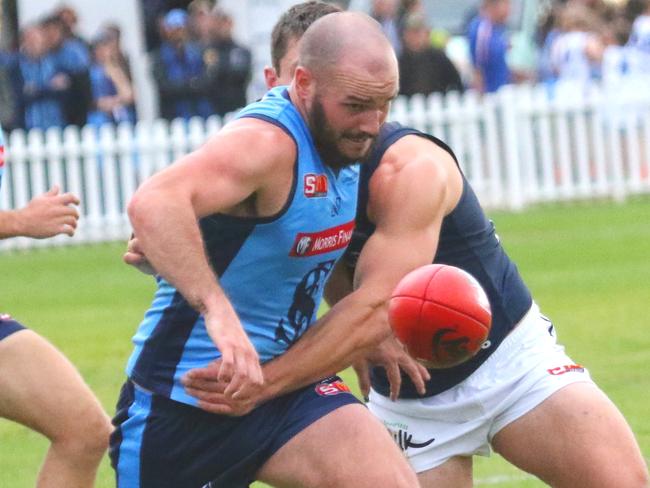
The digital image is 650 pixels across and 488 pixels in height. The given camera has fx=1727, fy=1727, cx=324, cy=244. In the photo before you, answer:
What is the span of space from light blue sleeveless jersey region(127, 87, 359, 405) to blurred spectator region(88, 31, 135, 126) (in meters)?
16.6

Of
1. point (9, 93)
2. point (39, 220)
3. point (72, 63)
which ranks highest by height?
point (39, 220)

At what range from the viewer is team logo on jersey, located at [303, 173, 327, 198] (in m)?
5.21

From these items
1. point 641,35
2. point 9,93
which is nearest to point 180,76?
point 9,93

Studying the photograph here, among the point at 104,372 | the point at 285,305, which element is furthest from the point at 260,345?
the point at 104,372

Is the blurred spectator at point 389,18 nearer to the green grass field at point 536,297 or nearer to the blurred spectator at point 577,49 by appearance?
the blurred spectator at point 577,49

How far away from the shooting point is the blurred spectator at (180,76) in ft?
71.6

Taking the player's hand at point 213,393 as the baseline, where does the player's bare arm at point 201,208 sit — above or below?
above

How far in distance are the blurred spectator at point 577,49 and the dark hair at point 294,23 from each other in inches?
625

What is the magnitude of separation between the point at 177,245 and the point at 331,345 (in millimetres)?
665

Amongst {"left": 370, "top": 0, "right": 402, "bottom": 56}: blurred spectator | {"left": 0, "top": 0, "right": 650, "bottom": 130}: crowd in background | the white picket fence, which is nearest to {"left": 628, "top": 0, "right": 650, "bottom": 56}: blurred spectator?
{"left": 0, "top": 0, "right": 650, "bottom": 130}: crowd in background

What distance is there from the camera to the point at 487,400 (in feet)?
19.8

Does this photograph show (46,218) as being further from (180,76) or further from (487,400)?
(180,76)

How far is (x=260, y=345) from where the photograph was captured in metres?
5.41

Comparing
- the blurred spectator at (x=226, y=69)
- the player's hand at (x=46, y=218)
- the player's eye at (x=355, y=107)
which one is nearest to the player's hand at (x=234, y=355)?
the player's eye at (x=355, y=107)
